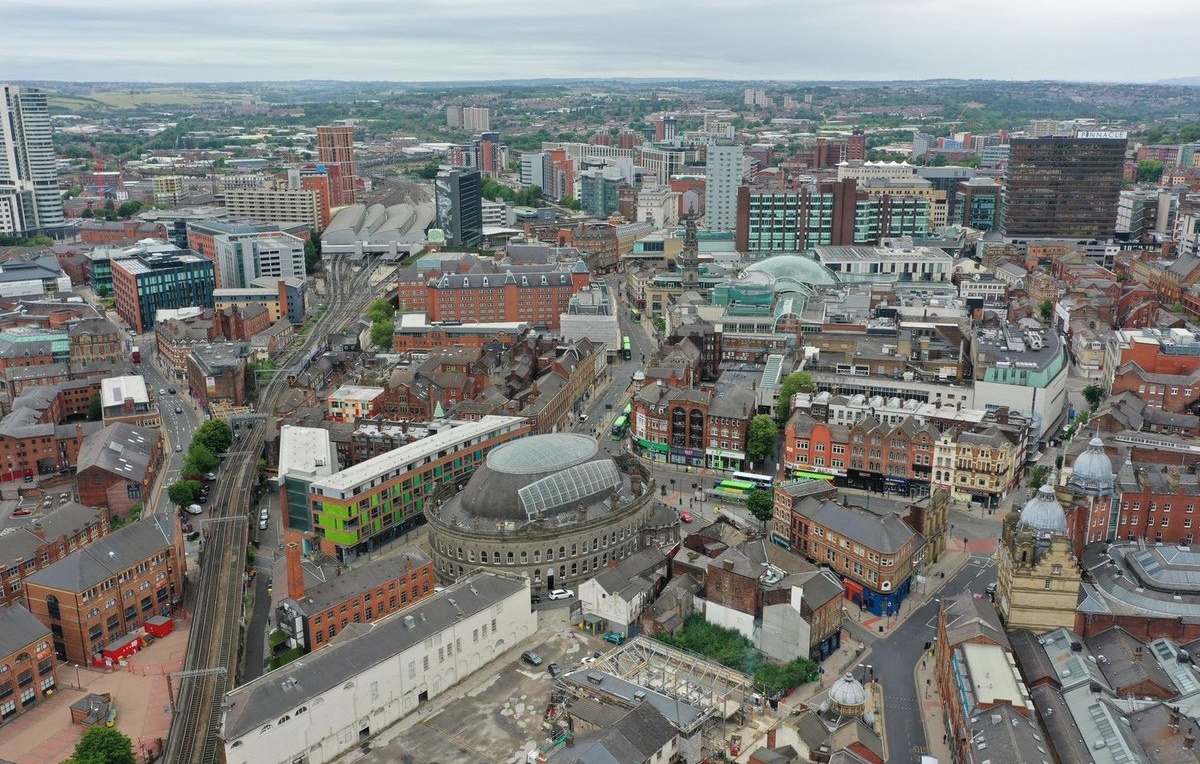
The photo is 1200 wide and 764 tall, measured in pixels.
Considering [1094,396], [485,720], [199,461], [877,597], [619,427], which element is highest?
[1094,396]

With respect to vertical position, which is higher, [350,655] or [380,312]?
[380,312]

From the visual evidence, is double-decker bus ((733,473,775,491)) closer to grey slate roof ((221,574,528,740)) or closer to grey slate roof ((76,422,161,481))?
grey slate roof ((221,574,528,740))

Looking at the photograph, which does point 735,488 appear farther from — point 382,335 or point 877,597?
point 382,335

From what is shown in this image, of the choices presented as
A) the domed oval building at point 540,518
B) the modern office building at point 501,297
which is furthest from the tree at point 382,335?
the domed oval building at point 540,518

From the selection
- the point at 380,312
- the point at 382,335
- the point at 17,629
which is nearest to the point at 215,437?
the point at 17,629

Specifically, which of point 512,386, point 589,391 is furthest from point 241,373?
point 589,391

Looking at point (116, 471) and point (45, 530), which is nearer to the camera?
point (45, 530)
